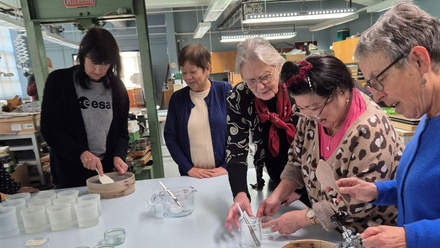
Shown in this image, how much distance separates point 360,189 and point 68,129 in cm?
156

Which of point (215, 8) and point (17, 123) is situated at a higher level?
point (215, 8)

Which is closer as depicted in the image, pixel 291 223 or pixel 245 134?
pixel 291 223

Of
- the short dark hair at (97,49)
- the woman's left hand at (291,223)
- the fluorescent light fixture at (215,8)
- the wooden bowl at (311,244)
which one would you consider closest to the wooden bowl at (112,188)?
the short dark hair at (97,49)

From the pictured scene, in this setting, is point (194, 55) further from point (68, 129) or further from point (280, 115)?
point (68, 129)

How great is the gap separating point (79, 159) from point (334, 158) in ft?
4.71

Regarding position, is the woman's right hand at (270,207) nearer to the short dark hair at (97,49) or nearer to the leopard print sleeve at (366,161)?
the leopard print sleeve at (366,161)

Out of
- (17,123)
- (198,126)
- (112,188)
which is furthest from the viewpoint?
(17,123)

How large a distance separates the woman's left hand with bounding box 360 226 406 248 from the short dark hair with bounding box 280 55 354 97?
1.41 ft

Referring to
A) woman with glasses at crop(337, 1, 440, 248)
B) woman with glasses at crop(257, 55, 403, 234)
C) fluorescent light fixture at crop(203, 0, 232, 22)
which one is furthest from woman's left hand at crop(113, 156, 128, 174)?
fluorescent light fixture at crop(203, 0, 232, 22)

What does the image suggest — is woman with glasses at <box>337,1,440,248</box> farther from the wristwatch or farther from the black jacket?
the black jacket

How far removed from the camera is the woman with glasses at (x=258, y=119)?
1208 millimetres

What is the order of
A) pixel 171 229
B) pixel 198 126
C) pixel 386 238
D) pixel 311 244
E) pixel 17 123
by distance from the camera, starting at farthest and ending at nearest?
pixel 17 123, pixel 198 126, pixel 171 229, pixel 311 244, pixel 386 238

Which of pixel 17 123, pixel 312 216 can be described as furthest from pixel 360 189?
pixel 17 123

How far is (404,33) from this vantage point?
27.1 inches
